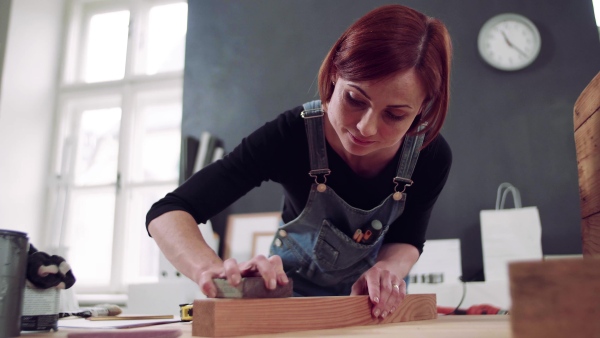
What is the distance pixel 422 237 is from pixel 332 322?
64 centimetres

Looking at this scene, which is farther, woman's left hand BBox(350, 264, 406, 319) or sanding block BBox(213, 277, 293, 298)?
woman's left hand BBox(350, 264, 406, 319)

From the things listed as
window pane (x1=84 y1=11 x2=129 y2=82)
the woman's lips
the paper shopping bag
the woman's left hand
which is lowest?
the woman's left hand

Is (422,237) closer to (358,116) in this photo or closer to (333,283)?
(333,283)

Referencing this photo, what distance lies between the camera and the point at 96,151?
452cm

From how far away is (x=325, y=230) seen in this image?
1.39 metres

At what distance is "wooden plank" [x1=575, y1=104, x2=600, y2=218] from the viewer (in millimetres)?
918

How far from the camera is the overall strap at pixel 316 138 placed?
128cm

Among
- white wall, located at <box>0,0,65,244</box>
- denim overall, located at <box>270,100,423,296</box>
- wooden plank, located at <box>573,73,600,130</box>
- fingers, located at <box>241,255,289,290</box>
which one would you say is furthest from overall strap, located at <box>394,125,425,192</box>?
white wall, located at <box>0,0,65,244</box>

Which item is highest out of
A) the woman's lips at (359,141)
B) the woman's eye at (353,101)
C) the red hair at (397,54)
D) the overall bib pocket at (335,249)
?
the red hair at (397,54)

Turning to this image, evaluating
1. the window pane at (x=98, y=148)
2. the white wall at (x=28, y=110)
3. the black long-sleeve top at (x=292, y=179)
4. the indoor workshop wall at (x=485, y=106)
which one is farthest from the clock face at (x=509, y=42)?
the white wall at (x=28, y=110)

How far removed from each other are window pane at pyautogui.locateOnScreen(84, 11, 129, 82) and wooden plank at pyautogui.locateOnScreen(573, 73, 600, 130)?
4148 millimetres

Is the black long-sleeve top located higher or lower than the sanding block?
higher

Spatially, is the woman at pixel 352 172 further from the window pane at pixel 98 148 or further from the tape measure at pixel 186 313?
the window pane at pixel 98 148

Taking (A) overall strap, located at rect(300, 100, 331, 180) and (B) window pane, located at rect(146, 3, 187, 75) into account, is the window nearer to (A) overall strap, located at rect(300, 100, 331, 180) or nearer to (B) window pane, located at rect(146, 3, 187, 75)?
(B) window pane, located at rect(146, 3, 187, 75)
